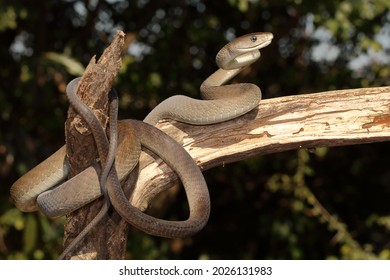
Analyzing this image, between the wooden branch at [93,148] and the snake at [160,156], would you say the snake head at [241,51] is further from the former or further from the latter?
the wooden branch at [93,148]

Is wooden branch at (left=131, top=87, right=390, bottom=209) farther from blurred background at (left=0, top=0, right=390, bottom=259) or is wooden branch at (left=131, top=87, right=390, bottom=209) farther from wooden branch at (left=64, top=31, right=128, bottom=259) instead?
blurred background at (left=0, top=0, right=390, bottom=259)

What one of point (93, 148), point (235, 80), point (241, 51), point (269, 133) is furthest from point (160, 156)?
point (235, 80)

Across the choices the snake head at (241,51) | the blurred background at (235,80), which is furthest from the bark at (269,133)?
the blurred background at (235,80)

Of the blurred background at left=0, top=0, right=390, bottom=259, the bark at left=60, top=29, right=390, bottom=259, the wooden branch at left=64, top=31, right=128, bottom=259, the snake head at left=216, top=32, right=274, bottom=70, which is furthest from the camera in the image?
the blurred background at left=0, top=0, right=390, bottom=259

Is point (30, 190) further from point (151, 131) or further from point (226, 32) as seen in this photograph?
point (226, 32)

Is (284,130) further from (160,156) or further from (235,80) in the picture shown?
(235,80)

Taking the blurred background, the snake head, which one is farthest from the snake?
the blurred background

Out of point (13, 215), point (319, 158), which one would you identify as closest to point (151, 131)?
point (13, 215)
